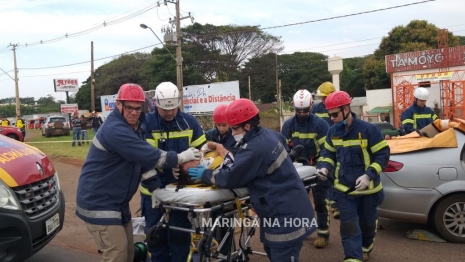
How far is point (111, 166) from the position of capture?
11.5 feet

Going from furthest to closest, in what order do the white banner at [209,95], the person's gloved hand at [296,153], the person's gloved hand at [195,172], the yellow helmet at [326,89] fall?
the white banner at [209,95], the yellow helmet at [326,89], the person's gloved hand at [296,153], the person's gloved hand at [195,172]

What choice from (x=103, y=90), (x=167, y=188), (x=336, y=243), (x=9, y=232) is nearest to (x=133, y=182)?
(x=167, y=188)

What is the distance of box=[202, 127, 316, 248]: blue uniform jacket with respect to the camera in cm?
337

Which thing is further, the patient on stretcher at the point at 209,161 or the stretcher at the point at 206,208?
the patient on stretcher at the point at 209,161

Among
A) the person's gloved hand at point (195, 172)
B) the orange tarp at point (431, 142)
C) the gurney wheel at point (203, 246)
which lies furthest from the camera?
the orange tarp at point (431, 142)

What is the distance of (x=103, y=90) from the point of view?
6097cm

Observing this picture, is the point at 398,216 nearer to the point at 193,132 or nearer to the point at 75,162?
the point at 193,132

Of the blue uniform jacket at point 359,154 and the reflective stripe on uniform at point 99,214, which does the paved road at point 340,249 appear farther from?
the reflective stripe on uniform at point 99,214

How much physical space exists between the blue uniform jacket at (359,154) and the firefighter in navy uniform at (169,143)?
1525 millimetres

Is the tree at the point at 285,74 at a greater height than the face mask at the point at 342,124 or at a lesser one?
greater

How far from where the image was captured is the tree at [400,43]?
38.6 meters

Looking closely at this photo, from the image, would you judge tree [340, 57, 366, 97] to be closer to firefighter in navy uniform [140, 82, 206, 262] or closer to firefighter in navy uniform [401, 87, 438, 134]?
firefighter in navy uniform [401, 87, 438, 134]

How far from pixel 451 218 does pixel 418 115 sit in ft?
10.6

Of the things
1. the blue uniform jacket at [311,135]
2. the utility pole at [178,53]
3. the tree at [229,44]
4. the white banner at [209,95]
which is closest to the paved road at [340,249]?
the blue uniform jacket at [311,135]
